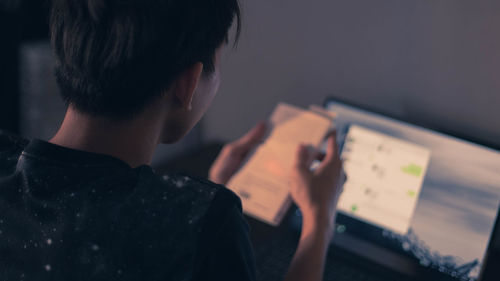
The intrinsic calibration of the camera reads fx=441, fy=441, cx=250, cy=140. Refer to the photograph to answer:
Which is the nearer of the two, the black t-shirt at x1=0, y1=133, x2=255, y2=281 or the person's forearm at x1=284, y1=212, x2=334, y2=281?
the black t-shirt at x1=0, y1=133, x2=255, y2=281

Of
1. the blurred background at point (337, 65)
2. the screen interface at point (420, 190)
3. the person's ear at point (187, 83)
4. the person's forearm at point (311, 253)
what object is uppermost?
the blurred background at point (337, 65)

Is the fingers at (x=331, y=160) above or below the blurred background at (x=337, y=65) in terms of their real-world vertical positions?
below

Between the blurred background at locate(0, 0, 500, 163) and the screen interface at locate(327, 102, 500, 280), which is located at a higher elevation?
the blurred background at locate(0, 0, 500, 163)

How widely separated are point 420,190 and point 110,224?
666 mm

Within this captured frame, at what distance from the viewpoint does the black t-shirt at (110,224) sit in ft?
1.50

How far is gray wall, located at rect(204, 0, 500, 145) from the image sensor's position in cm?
89

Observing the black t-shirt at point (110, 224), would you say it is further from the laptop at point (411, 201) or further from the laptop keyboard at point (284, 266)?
the laptop at point (411, 201)

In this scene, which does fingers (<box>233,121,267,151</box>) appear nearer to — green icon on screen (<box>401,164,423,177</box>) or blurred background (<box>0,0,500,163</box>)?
blurred background (<box>0,0,500,163</box>)

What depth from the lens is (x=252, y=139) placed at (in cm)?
99

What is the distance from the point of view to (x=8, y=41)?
1.15 meters

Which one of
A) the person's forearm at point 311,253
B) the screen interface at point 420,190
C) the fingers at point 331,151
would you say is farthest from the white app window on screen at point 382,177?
the person's forearm at point 311,253

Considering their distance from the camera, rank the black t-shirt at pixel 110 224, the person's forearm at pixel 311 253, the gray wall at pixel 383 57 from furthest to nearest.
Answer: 1. the gray wall at pixel 383 57
2. the person's forearm at pixel 311 253
3. the black t-shirt at pixel 110 224

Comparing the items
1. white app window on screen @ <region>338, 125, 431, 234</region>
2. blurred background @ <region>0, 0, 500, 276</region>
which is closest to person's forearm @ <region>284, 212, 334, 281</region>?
white app window on screen @ <region>338, 125, 431, 234</region>

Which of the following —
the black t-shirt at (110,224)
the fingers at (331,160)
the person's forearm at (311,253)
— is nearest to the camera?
the black t-shirt at (110,224)
